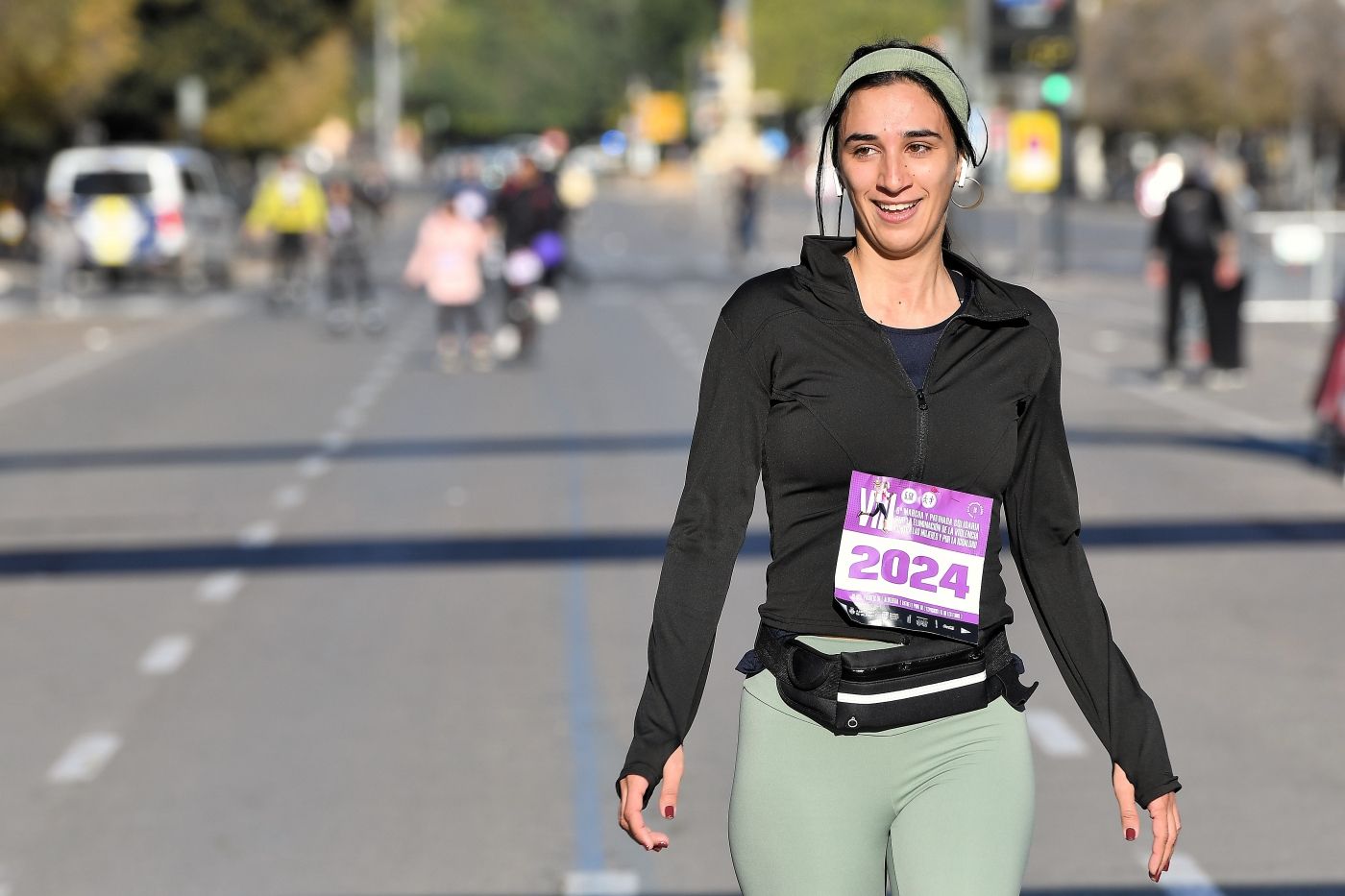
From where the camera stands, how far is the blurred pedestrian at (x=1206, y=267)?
19.3 metres

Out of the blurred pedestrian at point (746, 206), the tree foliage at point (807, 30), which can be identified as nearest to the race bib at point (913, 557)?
the blurred pedestrian at point (746, 206)

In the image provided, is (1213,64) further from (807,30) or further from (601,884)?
(601,884)

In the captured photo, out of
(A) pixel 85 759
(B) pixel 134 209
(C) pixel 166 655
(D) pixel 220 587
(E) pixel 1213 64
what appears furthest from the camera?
(E) pixel 1213 64

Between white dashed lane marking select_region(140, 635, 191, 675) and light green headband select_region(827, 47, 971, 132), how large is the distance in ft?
19.1

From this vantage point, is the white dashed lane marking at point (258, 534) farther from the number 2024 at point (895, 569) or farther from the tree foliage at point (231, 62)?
the tree foliage at point (231, 62)

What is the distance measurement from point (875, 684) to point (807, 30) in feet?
383

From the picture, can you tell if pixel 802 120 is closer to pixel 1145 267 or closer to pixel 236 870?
pixel 1145 267

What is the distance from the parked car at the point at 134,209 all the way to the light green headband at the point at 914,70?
29.5 metres

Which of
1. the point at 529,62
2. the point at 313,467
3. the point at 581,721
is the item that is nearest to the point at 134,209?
the point at 313,467

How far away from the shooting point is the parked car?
32188 mm

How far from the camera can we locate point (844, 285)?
10.5 ft

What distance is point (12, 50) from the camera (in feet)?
105

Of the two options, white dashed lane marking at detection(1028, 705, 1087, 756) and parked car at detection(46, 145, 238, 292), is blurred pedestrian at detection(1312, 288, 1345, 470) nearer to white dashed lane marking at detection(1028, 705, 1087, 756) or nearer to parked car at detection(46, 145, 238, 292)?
white dashed lane marking at detection(1028, 705, 1087, 756)

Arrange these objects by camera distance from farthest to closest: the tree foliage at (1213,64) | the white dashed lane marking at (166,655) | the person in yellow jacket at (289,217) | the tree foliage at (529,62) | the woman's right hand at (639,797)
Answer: the tree foliage at (529,62), the tree foliage at (1213,64), the person in yellow jacket at (289,217), the white dashed lane marking at (166,655), the woman's right hand at (639,797)
